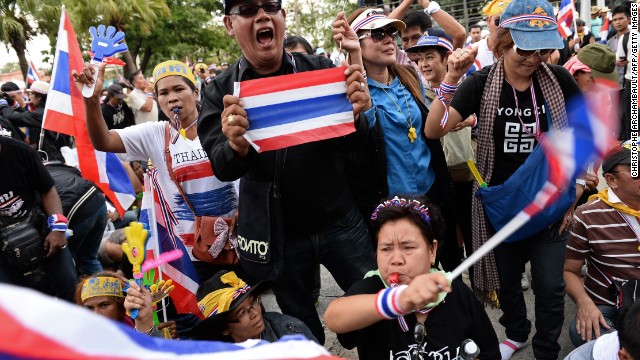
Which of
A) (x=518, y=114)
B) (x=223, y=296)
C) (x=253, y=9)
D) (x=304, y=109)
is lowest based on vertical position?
(x=223, y=296)

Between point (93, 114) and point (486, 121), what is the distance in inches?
83.0

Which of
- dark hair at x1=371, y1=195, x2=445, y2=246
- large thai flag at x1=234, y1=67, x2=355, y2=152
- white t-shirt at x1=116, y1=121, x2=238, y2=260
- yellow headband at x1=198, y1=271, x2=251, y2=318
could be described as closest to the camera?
dark hair at x1=371, y1=195, x2=445, y2=246

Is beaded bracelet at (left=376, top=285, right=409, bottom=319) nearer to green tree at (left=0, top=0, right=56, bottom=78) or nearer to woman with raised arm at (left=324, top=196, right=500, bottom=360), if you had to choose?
woman with raised arm at (left=324, top=196, right=500, bottom=360)

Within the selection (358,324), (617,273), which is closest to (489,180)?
(617,273)

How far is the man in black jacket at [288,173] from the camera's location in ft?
7.48

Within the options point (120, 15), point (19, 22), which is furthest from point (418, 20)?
point (120, 15)

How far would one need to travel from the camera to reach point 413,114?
311cm

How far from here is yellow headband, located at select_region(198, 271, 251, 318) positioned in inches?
108

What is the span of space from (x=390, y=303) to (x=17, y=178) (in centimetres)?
281

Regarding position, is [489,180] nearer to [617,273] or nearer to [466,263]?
[617,273]

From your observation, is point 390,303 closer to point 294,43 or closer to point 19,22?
point 294,43

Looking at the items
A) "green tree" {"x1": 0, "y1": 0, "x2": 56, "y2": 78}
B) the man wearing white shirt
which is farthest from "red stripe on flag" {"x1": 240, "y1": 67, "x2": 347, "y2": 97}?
"green tree" {"x1": 0, "y1": 0, "x2": 56, "y2": 78}

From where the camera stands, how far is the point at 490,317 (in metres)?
3.74

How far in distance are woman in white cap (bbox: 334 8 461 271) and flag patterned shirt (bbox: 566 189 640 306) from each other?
34.4 inches
